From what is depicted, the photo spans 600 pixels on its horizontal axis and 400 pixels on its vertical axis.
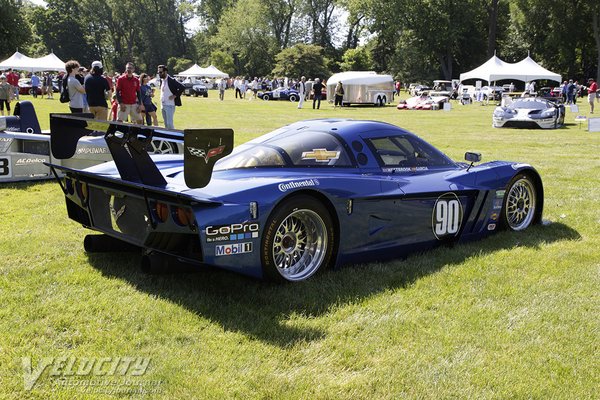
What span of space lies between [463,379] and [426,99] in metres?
34.4

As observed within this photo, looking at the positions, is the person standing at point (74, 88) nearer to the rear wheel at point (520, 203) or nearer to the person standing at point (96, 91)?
the person standing at point (96, 91)

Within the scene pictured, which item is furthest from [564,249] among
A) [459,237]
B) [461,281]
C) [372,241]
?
[372,241]

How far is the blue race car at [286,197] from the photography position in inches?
164

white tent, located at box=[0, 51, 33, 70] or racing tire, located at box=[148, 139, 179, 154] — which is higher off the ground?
white tent, located at box=[0, 51, 33, 70]

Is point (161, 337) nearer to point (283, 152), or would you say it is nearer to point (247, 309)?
point (247, 309)

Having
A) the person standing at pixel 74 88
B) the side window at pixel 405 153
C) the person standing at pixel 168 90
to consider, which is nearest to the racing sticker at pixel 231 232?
the side window at pixel 405 153

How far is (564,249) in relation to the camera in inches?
230

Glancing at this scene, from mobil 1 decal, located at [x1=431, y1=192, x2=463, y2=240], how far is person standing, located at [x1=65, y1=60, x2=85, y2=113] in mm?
9468

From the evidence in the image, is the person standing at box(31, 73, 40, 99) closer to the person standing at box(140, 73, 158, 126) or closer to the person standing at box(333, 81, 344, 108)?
the person standing at box(333, 81, 344, 108)

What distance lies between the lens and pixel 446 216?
565cm

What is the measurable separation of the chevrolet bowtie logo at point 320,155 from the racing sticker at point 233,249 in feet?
3.83

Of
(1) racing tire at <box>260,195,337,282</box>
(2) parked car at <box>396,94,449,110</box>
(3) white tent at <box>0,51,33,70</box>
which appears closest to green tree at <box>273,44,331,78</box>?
(3) white tent at <box>0,51,33,70</box>

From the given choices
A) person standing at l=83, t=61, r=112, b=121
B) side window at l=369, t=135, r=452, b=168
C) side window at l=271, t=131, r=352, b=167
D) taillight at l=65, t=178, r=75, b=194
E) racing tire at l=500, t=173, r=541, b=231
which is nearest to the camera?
side window at l=271, t=131, r=352, b=167

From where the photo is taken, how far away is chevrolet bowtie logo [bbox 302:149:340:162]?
16.8ft
